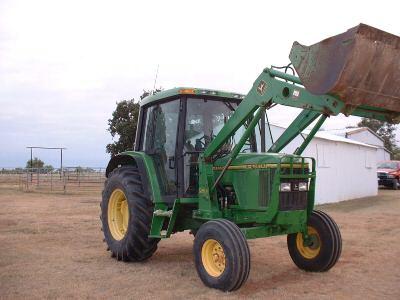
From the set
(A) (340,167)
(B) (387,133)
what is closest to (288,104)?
(A) (340,167)

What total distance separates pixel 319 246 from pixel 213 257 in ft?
5.67

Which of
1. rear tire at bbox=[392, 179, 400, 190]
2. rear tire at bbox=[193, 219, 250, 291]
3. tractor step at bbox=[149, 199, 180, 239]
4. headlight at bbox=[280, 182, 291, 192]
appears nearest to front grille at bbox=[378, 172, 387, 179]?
rear tire at bbox=[392, 179, 400, 190]

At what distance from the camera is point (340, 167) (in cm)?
2131

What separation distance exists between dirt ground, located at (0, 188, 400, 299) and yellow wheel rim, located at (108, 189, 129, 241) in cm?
48

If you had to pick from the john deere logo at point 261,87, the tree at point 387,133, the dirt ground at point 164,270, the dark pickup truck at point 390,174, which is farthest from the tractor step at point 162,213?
the tree at point 387,133

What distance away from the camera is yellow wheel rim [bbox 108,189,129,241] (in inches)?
315

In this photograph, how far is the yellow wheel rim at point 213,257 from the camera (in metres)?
5.99

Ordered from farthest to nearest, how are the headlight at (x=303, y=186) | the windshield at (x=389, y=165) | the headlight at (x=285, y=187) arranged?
1. the windshield at (x=389, y=165)
2. the headlight at (x=303, y=186)
3. the headlight at (x=285, y=187)

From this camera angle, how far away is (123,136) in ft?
92.9

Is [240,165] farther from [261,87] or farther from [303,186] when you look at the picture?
[261,87]

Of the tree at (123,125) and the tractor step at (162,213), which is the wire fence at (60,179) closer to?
the tree at (123,125)

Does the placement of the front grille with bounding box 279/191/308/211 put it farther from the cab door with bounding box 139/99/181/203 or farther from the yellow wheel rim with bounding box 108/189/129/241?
the yellow wheel rim with bounding box 108/189/129/241

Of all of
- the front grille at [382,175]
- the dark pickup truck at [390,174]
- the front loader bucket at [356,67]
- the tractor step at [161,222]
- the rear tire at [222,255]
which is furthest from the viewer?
the front grille at [382,175]

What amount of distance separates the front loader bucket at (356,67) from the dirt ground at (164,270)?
2.29m
